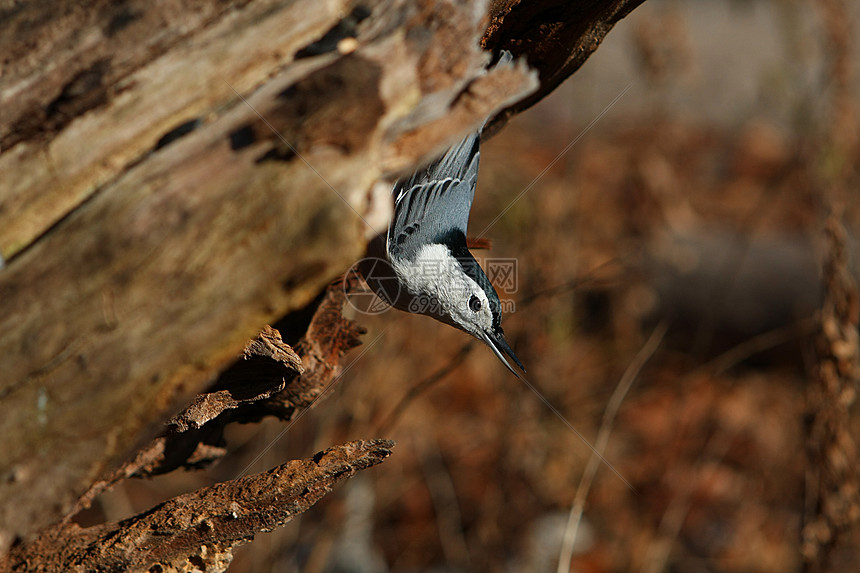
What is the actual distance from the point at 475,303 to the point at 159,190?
0.69m

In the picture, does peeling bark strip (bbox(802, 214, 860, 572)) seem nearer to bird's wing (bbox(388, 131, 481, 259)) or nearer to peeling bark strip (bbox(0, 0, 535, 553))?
bird's wing (bbox(388, 131, 481, 259))

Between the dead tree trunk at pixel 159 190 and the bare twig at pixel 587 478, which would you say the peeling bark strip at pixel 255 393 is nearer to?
the dead tree trunk at pixel 159 190

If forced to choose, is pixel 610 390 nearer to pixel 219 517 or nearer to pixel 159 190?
pixel 219 517

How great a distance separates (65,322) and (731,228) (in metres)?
3.38

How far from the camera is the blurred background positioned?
6.65 ft

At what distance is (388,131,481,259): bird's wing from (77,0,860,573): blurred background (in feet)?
1.20

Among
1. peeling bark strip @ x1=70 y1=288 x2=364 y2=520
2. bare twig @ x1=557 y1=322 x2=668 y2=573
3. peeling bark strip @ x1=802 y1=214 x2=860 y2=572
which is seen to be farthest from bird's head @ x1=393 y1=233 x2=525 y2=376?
peeling bark strip @ x1=802 y1=214 x2=860 y2=572

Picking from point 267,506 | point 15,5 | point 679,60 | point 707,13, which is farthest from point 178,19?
point 707,13

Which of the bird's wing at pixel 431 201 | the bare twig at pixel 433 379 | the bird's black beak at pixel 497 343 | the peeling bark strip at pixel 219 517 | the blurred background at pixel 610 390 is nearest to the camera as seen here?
the peeling bark strip at pixel 219 517

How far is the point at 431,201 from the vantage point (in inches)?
48.9

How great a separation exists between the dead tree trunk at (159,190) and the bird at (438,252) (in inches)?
17.0

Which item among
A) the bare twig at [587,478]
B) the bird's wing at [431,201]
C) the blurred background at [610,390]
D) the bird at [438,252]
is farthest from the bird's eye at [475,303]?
the bare twig at [587,478]

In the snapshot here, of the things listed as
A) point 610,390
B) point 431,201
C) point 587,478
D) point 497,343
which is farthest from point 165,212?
point 610,390

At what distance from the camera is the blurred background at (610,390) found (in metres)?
2.03
